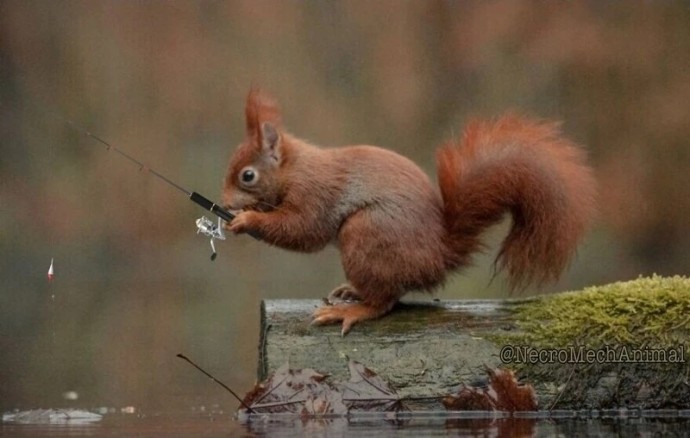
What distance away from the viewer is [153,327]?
7234mm

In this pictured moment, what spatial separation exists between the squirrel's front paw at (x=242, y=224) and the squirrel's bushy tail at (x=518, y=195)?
0.55 m

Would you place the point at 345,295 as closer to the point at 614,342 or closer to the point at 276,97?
the point at 614,342

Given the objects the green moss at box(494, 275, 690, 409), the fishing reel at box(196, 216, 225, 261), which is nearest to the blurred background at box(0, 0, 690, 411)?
the fishing reel at box(196, 216, 225, 261)

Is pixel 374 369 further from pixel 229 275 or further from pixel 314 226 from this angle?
pixel 229 275

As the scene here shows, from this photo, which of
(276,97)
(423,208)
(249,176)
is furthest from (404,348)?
(276,97)

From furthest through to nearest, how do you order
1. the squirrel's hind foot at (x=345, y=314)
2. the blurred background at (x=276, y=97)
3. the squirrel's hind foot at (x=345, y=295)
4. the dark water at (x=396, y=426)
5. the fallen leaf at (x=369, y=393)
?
the blurred background at (x=276, y=97)
the squirrel's hind foot at (x=345, y=295)
the squirrel's hind foot at (x=345, y=314)
the fallen leaf at (x=369, y=393)
the dark water at (x=396, y=426)

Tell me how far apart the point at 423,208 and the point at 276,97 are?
495 cm

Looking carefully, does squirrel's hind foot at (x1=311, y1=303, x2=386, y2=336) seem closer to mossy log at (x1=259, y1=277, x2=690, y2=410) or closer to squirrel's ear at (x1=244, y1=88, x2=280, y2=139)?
mossy log at (x1=259, y1=277, x2=690, y2=410)

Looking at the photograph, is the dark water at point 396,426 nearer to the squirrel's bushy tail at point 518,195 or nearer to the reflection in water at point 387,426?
the reflection in water at point 387,426

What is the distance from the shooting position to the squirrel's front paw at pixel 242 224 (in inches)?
156

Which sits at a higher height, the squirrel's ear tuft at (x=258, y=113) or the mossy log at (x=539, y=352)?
the squirrel's ear tuft at (x=258, y=113)

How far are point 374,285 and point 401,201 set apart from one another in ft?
0.80

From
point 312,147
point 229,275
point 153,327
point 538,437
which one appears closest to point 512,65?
point 229,275

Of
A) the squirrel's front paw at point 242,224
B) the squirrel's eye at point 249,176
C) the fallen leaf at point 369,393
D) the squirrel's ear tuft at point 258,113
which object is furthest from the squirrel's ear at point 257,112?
the fallen leaf at point 369,393
